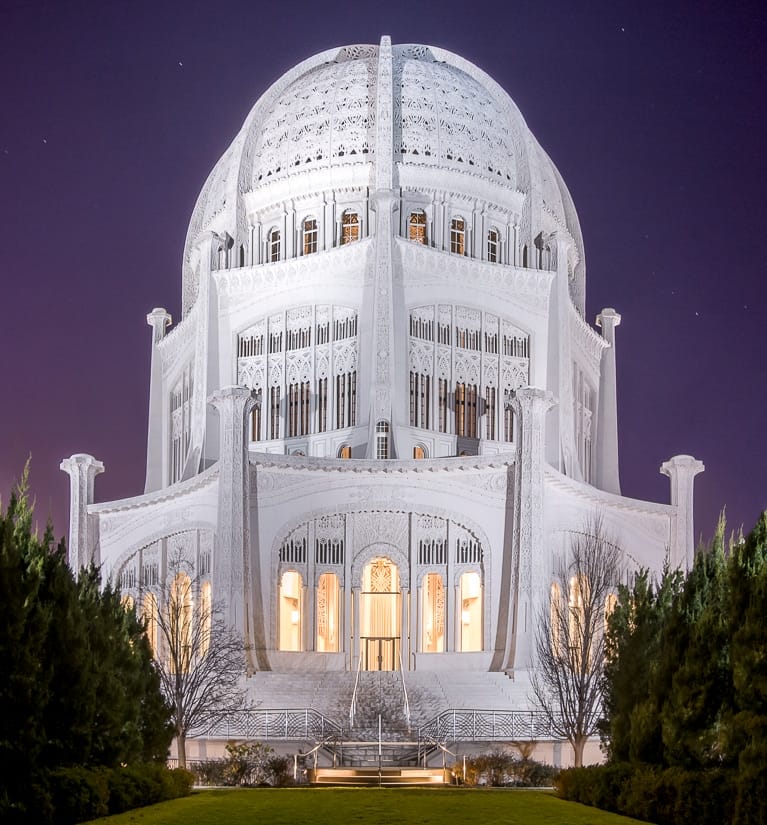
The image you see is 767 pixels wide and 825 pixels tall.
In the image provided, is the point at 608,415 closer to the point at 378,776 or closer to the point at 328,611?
the point at 328,611

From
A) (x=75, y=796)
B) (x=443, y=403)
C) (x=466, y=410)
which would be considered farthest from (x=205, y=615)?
(x=75, y=796)

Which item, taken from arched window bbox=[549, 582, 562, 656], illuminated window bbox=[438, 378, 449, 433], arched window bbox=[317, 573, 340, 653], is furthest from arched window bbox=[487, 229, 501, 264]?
arched window bbox=[549, 582, 562, 656]

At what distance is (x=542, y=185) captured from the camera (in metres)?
66.6

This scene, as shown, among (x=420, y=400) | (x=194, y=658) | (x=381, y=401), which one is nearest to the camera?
(x=194, y=658)

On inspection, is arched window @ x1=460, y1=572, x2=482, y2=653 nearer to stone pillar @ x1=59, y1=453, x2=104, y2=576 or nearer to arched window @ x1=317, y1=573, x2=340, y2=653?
arched window @ x1=317, y1=573, x2=340, y2=653

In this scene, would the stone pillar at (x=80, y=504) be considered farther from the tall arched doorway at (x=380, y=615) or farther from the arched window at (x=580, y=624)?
the arched window at (x=580, y=624)

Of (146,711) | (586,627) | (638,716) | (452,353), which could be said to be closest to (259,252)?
(452,353)

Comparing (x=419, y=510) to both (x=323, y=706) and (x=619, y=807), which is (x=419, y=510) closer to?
(x=323, y=706)

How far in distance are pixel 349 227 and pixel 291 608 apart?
Answer: 19.4 metres

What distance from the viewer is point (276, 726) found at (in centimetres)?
4056

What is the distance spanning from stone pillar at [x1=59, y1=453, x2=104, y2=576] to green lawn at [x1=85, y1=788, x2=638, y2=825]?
2898cm

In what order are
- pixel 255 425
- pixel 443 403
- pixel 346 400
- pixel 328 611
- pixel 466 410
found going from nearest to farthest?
1. pixel 328 611
2. pixel 346 400
3. pixel 443 403
4. pixel 466 410
5. pixel 255 425

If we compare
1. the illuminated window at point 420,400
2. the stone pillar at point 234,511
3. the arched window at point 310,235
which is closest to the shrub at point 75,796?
the stone pillar at point 234,511

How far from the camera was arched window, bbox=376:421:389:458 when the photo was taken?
57.2 m
